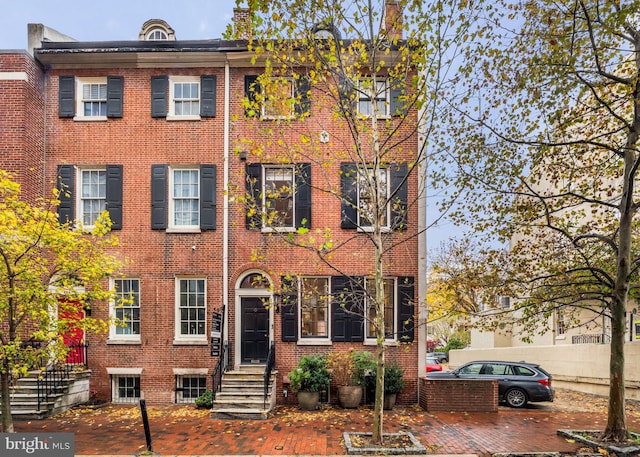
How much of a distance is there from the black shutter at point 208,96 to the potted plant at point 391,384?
933 cm

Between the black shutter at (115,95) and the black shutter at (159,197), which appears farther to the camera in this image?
the black shutter at (115,95)

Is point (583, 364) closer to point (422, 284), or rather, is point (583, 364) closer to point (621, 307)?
point (422, 284)

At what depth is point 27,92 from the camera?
41.3 ft

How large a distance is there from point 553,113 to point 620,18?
1.87 metres

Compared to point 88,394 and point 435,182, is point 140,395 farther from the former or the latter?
point 435,182

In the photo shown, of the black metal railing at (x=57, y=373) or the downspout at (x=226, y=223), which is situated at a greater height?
the downspout at (x=226, y=223)

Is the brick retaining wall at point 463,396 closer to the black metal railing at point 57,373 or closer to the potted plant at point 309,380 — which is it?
the potted plant at point 309,380

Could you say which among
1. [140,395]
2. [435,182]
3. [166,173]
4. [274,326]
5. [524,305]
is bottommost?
[140,395]

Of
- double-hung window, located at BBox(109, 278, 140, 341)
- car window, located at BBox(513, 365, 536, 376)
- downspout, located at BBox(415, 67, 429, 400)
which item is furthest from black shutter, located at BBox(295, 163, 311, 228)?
car window, located at BBox(513, 365, 536, 376)

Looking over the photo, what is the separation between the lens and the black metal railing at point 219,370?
11.5m

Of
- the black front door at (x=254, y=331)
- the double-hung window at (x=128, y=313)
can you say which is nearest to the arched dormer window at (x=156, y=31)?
the double-hung window at (x=128, y=313)

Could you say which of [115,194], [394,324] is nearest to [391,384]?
[394,324]

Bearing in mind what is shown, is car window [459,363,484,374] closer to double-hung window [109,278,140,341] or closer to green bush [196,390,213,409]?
green bush [196,390,213,409]

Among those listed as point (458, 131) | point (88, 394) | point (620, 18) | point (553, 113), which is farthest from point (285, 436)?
point (620, 18)
